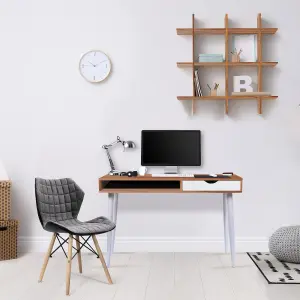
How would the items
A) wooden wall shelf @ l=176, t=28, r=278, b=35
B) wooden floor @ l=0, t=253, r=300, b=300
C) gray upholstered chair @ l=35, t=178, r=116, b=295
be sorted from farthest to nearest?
1. wooden wall shelf @ l=176, t=28, r=278, b=35
2. gray upholstered chair @ l=35, t=178, r=116, b=295
3. wooden floor @ l=0, t=253, r=300, b=300

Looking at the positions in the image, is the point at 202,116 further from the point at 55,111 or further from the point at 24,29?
the point at 24,29

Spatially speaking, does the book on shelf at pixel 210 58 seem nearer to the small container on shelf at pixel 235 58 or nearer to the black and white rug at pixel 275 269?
the small container on shelf at pixel 235 58

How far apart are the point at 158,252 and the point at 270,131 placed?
1.48 metres

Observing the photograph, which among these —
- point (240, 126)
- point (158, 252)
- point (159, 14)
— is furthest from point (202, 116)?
point (158, 252)

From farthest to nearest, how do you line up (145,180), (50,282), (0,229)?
(0,229) < (145,180) < (50,282)

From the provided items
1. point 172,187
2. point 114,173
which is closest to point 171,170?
point 172,187

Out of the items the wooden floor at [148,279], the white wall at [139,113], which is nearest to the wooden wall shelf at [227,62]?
the white wall at [139,113]

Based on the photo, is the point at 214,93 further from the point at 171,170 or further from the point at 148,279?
the point at 148,279

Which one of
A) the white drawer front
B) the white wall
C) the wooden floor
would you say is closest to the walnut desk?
the white drawer front

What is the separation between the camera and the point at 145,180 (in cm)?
396

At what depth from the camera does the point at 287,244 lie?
12.8ft

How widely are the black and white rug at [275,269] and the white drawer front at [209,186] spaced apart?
66 cm

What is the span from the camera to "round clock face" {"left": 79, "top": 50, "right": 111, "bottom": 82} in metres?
4.44

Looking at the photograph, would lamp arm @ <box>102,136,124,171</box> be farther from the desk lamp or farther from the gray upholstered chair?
the gray upholstered chair
